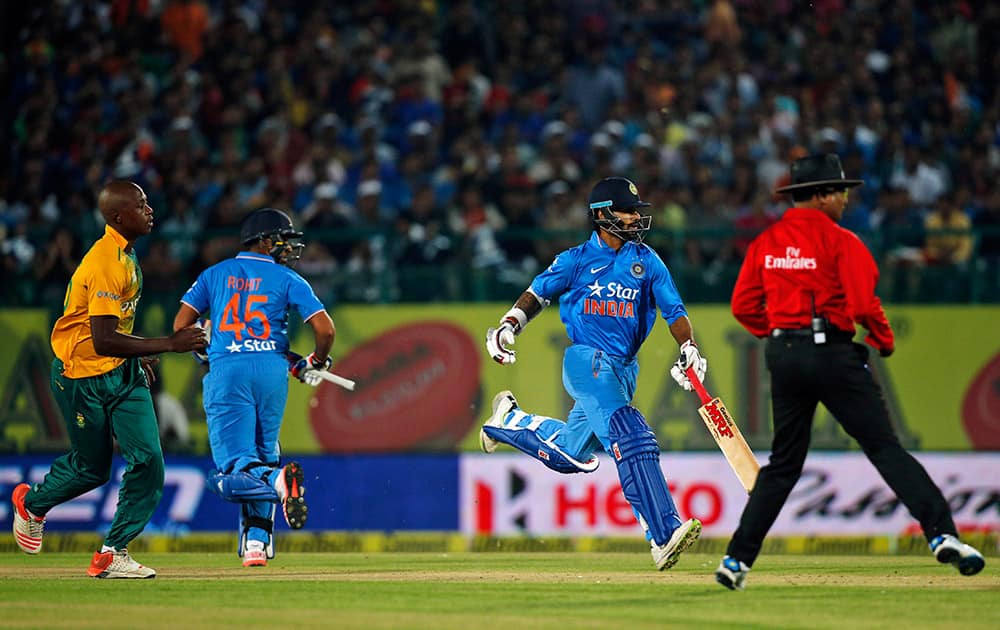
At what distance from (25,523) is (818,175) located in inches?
226

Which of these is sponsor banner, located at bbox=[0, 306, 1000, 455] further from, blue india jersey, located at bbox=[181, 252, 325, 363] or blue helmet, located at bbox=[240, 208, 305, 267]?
blue india jersey, located at bbox=[181, 252, 325, 363]

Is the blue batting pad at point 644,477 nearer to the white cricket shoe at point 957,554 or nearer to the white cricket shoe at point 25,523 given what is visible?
the white cricket shoe at point 957,554

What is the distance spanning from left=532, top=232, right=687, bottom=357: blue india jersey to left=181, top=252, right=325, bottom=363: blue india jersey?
1749 mm

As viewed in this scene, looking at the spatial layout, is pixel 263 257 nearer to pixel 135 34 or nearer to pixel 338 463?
pixel 338 463

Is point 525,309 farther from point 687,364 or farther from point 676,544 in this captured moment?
point 676,544

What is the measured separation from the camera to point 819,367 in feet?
28.8

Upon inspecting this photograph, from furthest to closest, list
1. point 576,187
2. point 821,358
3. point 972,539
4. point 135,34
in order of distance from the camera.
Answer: point 135,34 < point 576,187 < point 972,539 < point 821,358

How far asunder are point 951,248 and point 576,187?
4064mm

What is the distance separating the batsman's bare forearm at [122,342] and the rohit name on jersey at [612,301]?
2.58 m

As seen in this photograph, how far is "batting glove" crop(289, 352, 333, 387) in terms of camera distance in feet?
37.0

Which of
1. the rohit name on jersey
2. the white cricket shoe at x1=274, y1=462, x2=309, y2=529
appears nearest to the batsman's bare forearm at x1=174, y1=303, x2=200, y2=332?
the white cricket shoe at x1=274, y1=462, x2=309, y2=529

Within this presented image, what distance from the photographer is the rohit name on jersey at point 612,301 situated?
34.6 ft

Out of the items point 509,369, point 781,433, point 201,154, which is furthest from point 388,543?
point 781,433

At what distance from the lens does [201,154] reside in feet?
60.0
